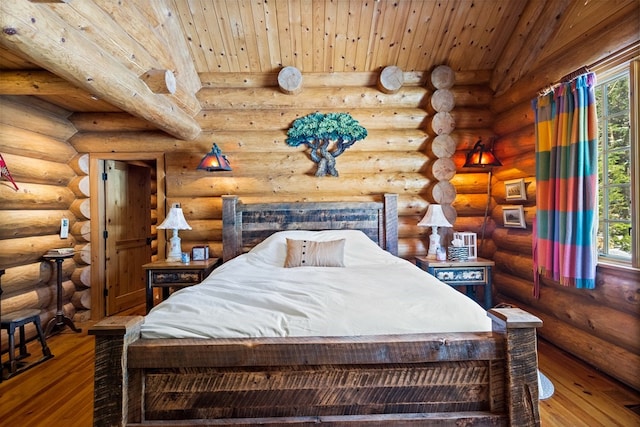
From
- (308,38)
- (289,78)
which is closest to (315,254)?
(289,78)

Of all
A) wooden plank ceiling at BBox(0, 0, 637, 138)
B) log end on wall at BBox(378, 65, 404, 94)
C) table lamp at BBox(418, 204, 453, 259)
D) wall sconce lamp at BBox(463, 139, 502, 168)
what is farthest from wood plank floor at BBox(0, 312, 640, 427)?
log end on wall at BBox(378, 65, 404, 94)

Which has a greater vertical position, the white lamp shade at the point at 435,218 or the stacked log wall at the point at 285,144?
the stacked log wall at the point at 285,144

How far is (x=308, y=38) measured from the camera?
11.1 feet

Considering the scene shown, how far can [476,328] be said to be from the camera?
146 centimetres

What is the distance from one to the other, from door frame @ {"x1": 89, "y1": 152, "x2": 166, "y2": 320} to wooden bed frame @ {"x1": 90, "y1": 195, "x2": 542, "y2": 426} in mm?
2663

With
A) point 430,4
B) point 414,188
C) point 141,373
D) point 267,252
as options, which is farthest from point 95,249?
point 430,4

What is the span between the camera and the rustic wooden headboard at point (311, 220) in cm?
354

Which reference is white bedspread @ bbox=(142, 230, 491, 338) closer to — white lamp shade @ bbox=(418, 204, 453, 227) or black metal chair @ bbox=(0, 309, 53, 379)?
white lamp shade @ bbox=(418, 204, 453, 227)

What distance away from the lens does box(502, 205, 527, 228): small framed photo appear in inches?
125

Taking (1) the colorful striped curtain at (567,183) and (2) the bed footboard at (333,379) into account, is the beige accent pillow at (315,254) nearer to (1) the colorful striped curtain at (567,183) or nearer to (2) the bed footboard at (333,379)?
(2) the bed footboard at (333,379)

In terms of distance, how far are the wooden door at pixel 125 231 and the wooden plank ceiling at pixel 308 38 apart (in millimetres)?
956

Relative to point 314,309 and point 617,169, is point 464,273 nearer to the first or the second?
point 617,169

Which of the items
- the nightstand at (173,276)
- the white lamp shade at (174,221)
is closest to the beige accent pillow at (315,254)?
the nightstand at (173,276)

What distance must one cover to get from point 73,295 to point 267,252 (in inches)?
100
